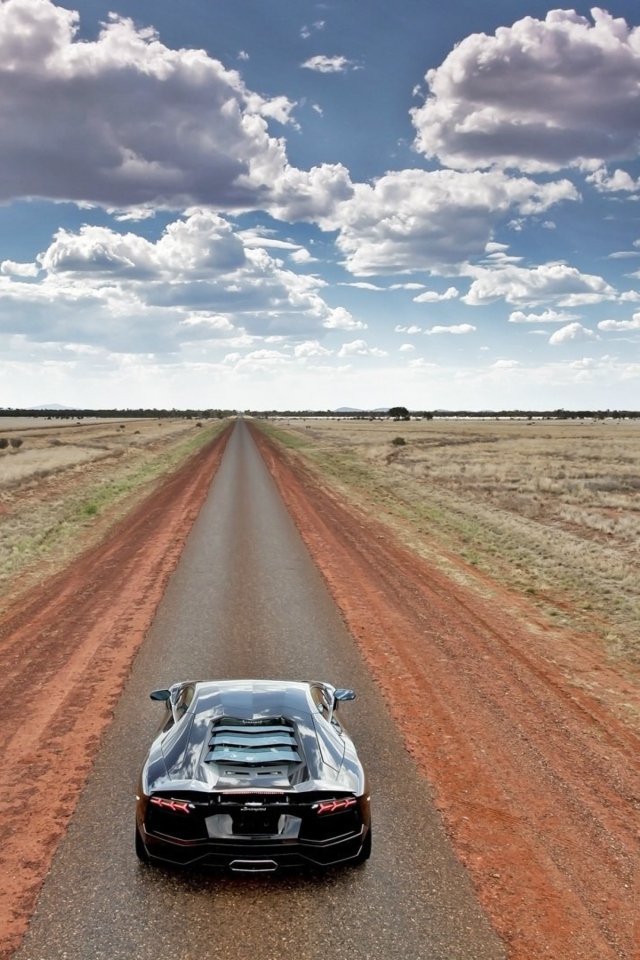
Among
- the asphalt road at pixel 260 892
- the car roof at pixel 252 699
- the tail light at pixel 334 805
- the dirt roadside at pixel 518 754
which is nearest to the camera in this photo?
the asphalt road at pixel 260 892

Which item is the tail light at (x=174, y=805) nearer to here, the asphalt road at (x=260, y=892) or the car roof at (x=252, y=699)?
the asphalt road at (x=260, y=892)

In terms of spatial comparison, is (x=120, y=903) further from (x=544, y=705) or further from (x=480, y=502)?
(x=480, y=502)

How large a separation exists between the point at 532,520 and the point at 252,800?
21.8 m

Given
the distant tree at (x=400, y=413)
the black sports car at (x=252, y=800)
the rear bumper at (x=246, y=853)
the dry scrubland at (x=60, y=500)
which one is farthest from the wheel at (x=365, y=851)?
the distant tree at (x=400, y=413)

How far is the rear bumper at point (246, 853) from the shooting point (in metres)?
4.94

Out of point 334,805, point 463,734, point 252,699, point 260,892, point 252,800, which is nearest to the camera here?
point 252,800

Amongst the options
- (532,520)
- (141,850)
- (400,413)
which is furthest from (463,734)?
(400,413)

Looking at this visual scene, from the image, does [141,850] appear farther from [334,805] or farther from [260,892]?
[334,805]

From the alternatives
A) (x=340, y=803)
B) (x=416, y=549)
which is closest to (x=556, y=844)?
(x=340, y=803)

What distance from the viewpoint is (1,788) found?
6.73m

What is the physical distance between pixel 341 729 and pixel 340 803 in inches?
45.8

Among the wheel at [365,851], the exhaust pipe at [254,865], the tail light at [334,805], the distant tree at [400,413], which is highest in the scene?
the distant tree at [400,413]

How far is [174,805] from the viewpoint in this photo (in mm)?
4996

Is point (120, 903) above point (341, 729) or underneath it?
underneath
